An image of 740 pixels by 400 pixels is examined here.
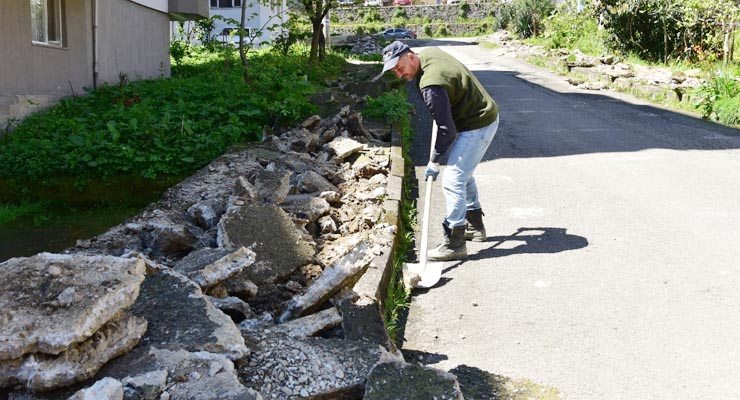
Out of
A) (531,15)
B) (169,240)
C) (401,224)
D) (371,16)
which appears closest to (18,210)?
(169,240)

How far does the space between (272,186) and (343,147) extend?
2453 millimetres

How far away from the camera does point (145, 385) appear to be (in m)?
2.80

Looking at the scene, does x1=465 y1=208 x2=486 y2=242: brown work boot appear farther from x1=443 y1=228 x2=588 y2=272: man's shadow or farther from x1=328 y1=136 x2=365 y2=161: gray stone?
x1=328 y1=136 x2=365 y2=161: gray stone

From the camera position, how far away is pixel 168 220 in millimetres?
5676

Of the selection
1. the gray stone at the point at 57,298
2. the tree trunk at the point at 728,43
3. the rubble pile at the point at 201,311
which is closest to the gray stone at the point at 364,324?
the rubble pile at the point at 201,311

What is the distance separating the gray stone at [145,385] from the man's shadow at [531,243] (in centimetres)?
327

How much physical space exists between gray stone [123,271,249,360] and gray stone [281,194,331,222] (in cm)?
229

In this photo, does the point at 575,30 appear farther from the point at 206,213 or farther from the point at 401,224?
the point at 206,213

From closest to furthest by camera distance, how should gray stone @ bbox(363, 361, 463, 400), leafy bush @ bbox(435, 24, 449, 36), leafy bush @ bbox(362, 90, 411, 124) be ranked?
1. gray stone @ bbox(363, 361, 463, 400)
2. leafy bush @ bbox(362, 90, 411, 124)
3. leafy bush @ bbox(435, 24, 449, 36)

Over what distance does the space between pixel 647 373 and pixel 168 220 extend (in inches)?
140

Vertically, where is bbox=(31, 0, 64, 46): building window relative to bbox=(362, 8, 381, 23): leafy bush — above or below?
below

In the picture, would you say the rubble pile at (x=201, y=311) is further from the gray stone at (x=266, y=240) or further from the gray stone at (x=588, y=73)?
the gray stone at (x=588, y=73)

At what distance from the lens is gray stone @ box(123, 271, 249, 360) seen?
3166mm

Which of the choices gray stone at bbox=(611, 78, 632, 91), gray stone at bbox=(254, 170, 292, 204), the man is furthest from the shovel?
gray stone at bbox=(611, 78, 632, 91)
